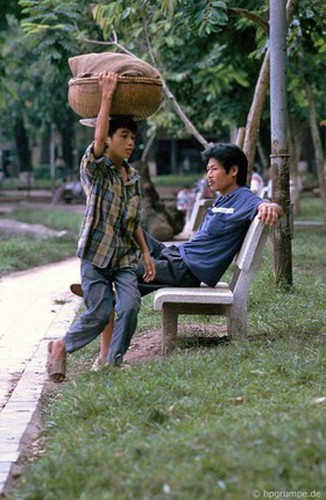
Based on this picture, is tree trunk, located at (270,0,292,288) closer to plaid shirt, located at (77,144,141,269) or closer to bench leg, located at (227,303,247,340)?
bench leg, located at (227,303,247,340)

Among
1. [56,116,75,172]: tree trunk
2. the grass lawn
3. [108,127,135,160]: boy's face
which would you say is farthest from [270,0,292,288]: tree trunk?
[56,116,75,172]: tree trunk

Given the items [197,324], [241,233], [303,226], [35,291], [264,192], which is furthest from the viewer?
[303,226]

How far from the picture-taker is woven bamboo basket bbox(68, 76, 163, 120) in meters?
6.23

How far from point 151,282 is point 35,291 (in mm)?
5420

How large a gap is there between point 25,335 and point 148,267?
8.56 feet

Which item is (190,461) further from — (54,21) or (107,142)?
(54,21)

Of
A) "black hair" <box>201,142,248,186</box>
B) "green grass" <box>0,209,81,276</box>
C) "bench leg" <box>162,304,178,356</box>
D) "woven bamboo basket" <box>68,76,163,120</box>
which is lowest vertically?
"green grass" <box>0,209,81,276</box>

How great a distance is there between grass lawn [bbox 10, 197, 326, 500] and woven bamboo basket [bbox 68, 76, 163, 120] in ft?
5.27

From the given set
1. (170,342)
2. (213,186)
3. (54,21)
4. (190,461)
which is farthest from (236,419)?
(54,21)

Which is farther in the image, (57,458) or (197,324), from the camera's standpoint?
(197,324)

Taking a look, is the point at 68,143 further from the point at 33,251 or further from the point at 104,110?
the point at 104,110

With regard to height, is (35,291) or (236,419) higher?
(236,419)

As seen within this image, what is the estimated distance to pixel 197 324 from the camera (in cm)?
785

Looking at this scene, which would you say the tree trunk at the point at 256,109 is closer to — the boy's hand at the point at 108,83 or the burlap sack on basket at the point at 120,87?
the burlap sack on basket at the point at 120,87
